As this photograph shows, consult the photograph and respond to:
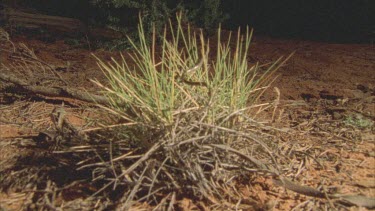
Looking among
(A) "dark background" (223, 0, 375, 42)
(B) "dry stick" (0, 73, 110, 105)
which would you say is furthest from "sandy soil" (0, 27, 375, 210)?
(A) "dark background" (223, 0, 375, 42)

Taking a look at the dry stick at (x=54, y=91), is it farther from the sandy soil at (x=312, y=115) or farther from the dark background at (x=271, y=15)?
the dark background at (x=271, y=15)

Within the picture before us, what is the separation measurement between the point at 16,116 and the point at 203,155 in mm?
1361

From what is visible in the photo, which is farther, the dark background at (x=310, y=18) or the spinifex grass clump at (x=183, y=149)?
the dark background at (x=310, y=18)

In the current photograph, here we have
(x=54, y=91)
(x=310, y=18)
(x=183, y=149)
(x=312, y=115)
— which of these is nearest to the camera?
(x=183, y=149)

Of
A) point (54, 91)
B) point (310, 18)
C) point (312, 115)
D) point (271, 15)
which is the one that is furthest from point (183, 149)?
point (271, 15)

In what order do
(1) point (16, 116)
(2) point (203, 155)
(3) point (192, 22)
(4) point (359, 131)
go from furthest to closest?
(3) point (192, 22)
(1) point (16, 116)
(4) point (359, 131)
(2) point (203, 155)

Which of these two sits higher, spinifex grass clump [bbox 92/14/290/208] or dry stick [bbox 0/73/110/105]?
spinifex grass clump [bbox 92/14/290/208]

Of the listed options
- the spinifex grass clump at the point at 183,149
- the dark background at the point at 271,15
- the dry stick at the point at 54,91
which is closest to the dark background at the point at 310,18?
the dark background at the point at 271,15

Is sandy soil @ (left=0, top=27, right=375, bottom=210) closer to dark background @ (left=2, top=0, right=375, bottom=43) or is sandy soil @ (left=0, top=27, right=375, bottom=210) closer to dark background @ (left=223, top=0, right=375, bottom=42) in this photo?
dark background @ (left=2, top=0, right=375, bottom=43)

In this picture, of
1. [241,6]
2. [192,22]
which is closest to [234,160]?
[192,22]

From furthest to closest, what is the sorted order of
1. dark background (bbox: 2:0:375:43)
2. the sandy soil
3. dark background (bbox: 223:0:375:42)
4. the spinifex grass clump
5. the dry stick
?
dark background (bbox: 223:0:375:42) → dark background (bbox: 2:0:375:43) → the dry stick → the sandy soil → the spinifex grass clump

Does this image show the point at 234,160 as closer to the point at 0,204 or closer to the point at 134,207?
the point at 134,207

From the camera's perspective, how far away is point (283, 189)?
1.51 meters

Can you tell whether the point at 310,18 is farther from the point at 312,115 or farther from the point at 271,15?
the point at 312,115
